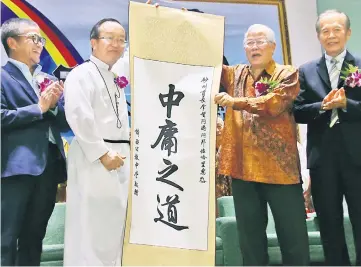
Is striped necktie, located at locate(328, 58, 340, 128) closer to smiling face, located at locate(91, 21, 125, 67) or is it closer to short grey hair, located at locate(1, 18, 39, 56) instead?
smiling face, located at locate(91, 21, 125, 67)

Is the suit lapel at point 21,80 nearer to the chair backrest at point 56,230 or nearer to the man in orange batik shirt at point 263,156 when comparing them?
the man in orange batik shirt at point 263,156

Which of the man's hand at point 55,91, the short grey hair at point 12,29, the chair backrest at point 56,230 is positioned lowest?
the chair backrest at point 56,230

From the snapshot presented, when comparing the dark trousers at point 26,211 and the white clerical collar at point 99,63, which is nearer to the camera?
the dark trousers at point 26,211

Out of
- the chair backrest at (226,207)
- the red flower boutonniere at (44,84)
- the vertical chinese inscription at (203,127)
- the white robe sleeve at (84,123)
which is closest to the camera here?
the white robe sleeve at (84,123)

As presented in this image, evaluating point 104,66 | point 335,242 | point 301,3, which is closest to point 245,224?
point 335,242

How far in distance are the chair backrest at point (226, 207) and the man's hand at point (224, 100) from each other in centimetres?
137

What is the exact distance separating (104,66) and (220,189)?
1.71m

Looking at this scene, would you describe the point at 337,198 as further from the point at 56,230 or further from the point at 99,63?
the point at 56,230

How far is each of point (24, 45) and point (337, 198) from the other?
72.1 inches

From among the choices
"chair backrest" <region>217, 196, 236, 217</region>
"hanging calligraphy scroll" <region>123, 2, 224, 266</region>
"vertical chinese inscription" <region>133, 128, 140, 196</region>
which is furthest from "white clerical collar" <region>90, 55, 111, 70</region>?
"chair backrest" <region>217, 196, 236, 217</region>

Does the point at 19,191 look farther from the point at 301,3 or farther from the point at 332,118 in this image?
the point at 301,3

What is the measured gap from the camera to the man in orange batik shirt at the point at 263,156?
8.29ft

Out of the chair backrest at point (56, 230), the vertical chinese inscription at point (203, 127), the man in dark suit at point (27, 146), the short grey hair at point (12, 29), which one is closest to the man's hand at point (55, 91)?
the man in dark suit at point (27, 146)

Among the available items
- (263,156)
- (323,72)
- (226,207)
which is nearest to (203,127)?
(263,156)
